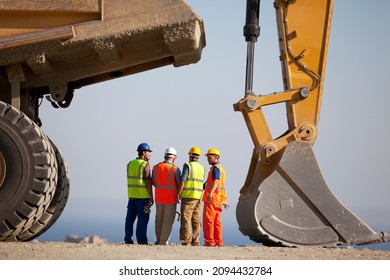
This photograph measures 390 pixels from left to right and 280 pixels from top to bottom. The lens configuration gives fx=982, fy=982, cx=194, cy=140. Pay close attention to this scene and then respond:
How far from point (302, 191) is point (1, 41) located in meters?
4.03

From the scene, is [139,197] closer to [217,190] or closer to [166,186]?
[166,186]

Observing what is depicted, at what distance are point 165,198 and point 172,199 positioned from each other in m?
0.09

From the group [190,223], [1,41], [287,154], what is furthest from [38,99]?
[287,154]

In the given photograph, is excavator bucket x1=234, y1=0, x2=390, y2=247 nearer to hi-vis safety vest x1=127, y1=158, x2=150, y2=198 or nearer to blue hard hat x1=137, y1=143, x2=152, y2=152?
hi-vis safety vest x1=127, y1=158, x2=150, y2=198

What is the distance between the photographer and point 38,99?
13.0 meters

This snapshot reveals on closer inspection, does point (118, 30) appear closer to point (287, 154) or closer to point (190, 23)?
point (190, 23)

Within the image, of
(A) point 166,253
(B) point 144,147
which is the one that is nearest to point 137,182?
(B) point 144,147

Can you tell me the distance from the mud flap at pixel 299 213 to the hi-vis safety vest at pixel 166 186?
4.14 ft

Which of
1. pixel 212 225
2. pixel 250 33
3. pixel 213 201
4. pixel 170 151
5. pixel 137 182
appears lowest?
pixel 212 225

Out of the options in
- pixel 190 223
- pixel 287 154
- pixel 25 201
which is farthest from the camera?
pixel 190 223

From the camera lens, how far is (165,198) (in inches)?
512

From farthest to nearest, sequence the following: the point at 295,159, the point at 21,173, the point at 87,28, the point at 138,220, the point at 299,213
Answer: the point at 138,220, the point at 295,159, the point at 299,213, the point at 87,28, the point at 21,173

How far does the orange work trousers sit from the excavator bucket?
0.68 m

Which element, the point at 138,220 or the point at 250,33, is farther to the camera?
the point at 138,220
